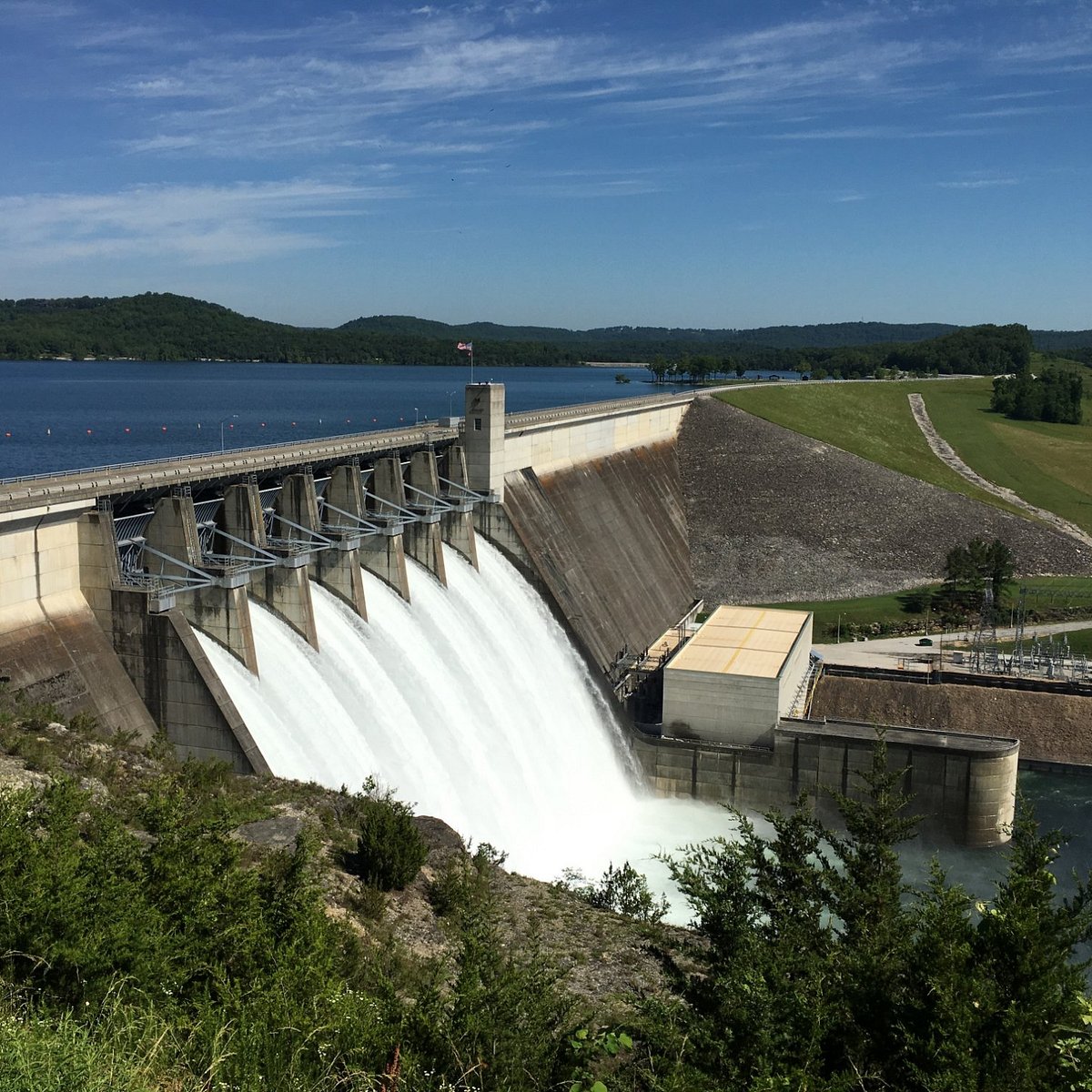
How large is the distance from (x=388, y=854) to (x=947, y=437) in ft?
314

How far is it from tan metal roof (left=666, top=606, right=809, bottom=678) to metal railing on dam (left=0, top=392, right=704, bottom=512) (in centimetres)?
1307

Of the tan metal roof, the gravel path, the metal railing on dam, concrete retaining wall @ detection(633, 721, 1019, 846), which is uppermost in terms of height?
the metal railing on dam

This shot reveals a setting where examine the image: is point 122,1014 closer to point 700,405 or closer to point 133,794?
point 133,794

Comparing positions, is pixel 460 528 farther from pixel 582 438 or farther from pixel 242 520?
pixel 582 438

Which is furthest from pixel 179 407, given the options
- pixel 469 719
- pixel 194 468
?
pixel 469 719

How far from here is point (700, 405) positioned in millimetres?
86000

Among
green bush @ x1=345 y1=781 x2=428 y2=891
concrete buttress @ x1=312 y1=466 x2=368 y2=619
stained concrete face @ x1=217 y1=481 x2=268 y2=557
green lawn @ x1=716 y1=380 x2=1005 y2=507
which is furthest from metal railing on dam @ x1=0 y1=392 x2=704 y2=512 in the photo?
green lawn @ x1=716 y1=380 x2=1005 y2=507

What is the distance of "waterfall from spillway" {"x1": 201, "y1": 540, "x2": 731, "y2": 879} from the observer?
28.8 meters

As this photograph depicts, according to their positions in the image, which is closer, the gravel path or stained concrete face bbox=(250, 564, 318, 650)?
stained concrete face bbox=(250, 564, 318, 650)

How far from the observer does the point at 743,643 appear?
45.6m

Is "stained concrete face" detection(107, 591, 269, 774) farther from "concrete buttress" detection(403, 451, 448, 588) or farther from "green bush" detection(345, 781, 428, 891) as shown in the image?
"concrete buttress" detection(403, 451, 448, 588)

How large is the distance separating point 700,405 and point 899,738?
50011 mm

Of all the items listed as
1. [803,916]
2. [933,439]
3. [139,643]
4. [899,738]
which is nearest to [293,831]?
[139,643]

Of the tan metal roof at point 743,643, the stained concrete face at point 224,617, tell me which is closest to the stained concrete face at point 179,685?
the stained concrete face at point 224,617
